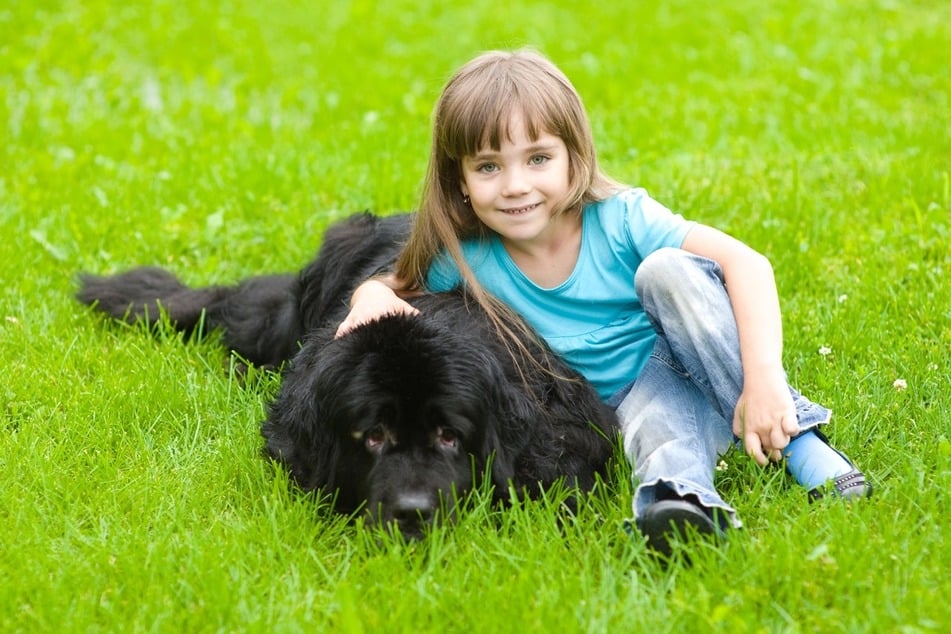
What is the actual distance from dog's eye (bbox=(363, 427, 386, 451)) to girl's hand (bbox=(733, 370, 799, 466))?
3.62 feet

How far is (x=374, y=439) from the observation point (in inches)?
128

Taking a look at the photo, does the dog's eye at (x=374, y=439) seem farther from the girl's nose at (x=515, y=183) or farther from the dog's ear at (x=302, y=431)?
the girl's nose at (x=515, y=183)

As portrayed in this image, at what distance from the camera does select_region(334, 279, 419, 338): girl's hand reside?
11.9 ft

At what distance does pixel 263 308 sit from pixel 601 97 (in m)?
3.81

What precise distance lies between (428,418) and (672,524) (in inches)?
29.0

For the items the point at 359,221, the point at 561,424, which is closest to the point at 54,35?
the point at 359,221

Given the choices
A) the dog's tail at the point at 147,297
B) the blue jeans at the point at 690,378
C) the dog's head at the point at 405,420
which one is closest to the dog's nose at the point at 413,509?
the dog's head at the point at 405,420

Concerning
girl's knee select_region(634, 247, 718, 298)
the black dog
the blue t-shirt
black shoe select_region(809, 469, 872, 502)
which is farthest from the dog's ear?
black shoe select_region(809, 469, 872, 502)

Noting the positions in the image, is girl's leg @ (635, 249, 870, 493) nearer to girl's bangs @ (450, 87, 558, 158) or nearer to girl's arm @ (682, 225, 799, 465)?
girl's arm @ (682, 225, 799, 465)

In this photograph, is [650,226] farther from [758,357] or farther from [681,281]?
[758,357]

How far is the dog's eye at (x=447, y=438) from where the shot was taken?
3.23m

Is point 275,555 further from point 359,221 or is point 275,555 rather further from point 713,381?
point 359,221

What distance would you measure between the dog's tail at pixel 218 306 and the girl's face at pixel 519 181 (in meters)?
1.27

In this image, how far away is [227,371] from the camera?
15.2ft
